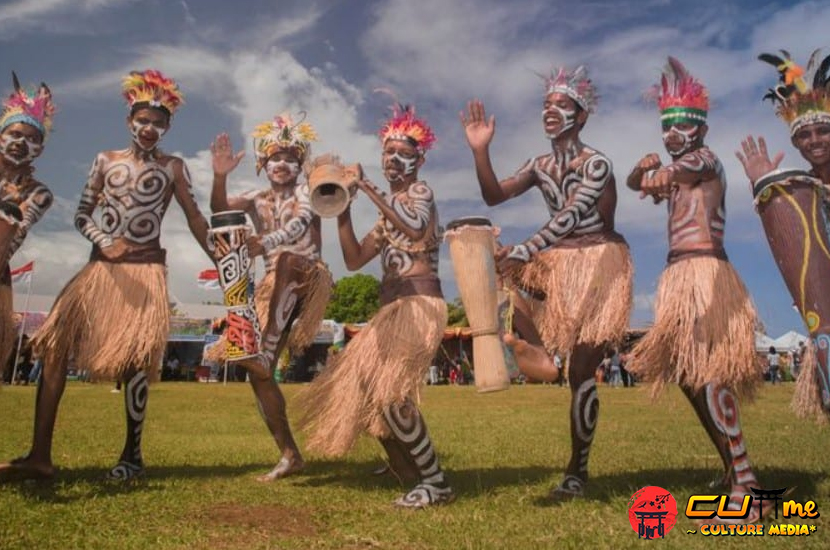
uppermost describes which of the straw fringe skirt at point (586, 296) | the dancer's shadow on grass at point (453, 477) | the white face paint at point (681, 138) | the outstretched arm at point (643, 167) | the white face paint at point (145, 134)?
the white face paint at point (145, 134)

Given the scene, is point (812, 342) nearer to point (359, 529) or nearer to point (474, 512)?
point (474, 512)

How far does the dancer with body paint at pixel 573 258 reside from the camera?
12.6 feet

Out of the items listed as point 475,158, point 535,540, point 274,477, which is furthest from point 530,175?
point 274,477

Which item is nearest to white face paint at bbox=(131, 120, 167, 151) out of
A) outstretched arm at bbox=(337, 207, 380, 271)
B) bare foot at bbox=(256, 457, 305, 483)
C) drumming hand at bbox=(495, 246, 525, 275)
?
outstretched arm at bbox=(337, 207, 380, 271)

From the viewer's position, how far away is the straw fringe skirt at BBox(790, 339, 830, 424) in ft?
11.4

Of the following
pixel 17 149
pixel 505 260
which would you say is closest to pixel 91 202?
pixel 17 149

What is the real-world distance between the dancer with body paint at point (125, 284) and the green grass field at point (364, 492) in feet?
1.52

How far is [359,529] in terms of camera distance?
3268 mm

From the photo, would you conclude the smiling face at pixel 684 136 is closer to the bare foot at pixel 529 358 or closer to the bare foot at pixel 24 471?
the bare foot at pixel 529 358

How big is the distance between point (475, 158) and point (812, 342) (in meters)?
1.98

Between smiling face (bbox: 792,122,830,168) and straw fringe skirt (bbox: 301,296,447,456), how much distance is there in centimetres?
211

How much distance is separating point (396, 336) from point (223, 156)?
199 centimetres

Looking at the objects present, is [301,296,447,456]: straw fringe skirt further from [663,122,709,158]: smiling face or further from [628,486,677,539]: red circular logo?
[663,122,709,158]: smiling face

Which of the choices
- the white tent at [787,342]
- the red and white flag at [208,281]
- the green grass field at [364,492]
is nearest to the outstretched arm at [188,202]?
the green grass field at [364,492]
